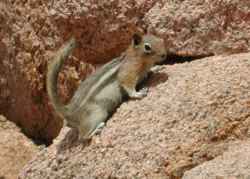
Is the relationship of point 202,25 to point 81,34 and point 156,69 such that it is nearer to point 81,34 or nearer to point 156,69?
point 156,69

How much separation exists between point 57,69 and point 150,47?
680mm

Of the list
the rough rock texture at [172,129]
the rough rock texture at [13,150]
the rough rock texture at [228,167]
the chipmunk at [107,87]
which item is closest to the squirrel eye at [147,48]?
the chipmunk at [107,87]

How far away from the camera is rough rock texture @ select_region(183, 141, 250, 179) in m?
4.78

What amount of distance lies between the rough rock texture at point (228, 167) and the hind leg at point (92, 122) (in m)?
0.94

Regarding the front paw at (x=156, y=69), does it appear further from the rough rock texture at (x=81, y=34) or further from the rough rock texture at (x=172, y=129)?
the rough rock texture at (x=81, y=34)

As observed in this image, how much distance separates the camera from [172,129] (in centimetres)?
548

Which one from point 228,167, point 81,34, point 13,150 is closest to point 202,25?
point 81,34

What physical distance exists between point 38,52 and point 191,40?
1.59 metres

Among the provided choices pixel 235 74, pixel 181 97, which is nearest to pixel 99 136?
pixel 181 97

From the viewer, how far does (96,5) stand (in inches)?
264

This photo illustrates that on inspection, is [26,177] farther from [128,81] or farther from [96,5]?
[96,5]

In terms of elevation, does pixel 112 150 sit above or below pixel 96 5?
below

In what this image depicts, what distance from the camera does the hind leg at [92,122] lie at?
5781 millimetres

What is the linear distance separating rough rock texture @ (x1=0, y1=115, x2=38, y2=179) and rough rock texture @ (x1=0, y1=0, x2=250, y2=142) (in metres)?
0.11
